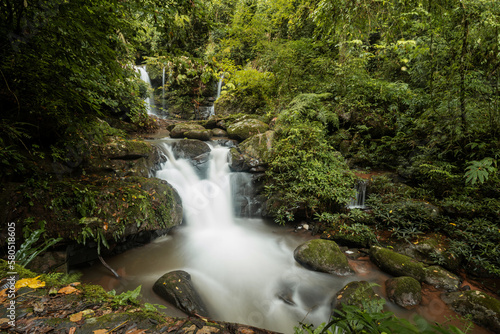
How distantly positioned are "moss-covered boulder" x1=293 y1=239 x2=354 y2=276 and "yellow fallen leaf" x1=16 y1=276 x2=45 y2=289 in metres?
4.49

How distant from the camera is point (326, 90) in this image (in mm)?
9180

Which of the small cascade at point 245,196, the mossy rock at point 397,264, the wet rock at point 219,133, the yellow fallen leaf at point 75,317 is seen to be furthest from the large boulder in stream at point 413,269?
the wet rock at point 219,133

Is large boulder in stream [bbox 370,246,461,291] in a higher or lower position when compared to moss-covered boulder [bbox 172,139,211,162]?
lower

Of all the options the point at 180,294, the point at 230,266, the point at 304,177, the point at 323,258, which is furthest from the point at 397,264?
the point at 180,294

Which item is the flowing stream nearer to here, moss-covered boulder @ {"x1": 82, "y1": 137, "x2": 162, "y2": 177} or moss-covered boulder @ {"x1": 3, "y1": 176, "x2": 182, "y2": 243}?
moss-covered boulder @ {"x1": 82, "y1": 137, "x2": 162, "y2": 177}

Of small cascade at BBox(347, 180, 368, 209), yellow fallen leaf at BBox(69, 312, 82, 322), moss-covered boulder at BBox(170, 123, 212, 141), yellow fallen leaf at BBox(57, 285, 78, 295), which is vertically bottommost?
small cascade at BBox(347, 180, 368, 209)

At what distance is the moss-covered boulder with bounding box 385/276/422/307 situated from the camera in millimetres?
3648

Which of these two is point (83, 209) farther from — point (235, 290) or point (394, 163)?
point (394, 163)

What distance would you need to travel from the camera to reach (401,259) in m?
4.36

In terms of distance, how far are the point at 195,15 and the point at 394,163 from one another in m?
8.25

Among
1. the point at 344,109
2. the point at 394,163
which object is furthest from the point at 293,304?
the point at 344,109

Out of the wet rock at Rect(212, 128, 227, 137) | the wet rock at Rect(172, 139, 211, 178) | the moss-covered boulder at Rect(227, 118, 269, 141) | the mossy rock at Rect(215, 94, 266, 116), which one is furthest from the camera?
the mossy rock at Rect(215, 94, 266, 116)

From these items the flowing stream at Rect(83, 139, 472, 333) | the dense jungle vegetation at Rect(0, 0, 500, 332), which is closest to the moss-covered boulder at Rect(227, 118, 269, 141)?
the dense jungle vegetation at Rect(0, 0, 500, 332)

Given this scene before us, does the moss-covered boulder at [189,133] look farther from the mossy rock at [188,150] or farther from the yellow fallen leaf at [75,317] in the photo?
the yellow fallen leaf at [75,317]
